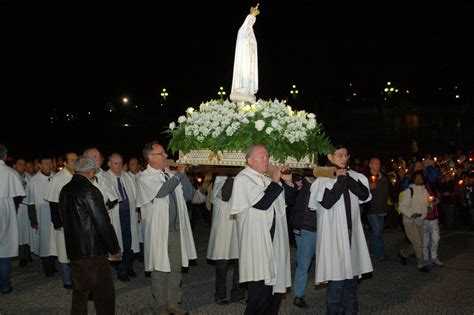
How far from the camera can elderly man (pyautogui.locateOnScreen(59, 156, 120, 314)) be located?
22.1 ft

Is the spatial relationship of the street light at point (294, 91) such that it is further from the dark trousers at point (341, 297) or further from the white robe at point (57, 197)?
the dark trousers at point (341, 297)

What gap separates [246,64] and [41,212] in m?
5.50

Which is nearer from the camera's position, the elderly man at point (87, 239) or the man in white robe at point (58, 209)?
the elderly man at point (87, 239)

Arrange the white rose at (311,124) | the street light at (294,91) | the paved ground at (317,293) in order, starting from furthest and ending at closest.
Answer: the street light at (294,91)
the paved ground at (317,293)
the white rose at (311,124)

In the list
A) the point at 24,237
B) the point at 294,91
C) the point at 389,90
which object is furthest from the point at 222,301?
the point at 389,90

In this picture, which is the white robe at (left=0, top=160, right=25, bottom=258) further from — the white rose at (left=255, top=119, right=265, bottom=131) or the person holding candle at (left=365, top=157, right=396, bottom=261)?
the person holding candle at (left=365, top=157, right=396, bottom=261)

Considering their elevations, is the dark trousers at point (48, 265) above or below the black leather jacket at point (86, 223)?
below

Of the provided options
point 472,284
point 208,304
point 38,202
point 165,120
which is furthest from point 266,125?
point 165,120

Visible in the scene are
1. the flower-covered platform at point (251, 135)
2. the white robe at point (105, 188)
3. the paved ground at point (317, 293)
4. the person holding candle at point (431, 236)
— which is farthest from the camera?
the person holding candle at point (431, 236)

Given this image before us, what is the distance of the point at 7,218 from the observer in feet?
33.0

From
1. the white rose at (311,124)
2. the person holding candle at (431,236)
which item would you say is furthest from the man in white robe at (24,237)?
the person holding candle at (431,236)

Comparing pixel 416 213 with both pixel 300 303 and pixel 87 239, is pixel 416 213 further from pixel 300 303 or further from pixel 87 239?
pixel 87 239

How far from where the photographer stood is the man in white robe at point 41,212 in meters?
11.1

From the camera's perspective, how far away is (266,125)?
7.02 metres
